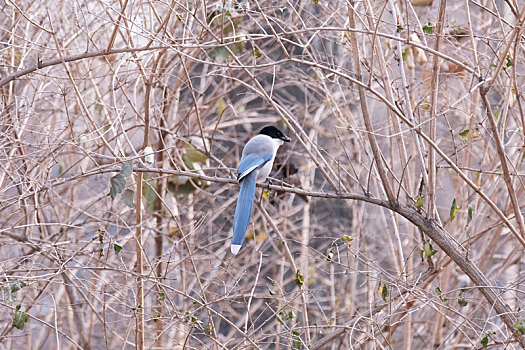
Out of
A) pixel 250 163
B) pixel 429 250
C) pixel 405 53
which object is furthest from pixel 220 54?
pixel 429 250

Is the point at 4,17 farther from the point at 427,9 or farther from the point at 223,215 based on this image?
the point at 427,9

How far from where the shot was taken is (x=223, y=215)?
5883 millimetres

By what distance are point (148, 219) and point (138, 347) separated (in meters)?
2.07

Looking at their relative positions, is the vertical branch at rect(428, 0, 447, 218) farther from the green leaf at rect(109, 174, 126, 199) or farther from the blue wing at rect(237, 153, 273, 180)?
the green leaf at rect(109, 174, 126, 199)

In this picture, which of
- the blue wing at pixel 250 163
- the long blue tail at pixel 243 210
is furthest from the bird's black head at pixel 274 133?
the long blue tail at pixel 243 210

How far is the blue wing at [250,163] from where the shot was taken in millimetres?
3727

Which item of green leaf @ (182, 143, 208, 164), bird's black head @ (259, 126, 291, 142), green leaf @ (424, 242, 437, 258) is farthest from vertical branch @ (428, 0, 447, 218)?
green leaf @ (182, 143, 208, 164)

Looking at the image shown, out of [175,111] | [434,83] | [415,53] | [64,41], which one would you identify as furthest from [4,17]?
[434,83]

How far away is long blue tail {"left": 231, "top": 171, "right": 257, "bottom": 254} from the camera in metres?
3.43

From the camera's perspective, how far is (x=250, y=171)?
374 centimetres

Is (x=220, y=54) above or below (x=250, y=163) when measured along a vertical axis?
above

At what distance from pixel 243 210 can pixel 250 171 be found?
262 millimetres

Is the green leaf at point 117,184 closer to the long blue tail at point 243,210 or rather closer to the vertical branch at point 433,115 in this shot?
the long blue tail at point 243,210

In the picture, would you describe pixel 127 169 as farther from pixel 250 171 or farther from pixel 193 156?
pixel 193 156
